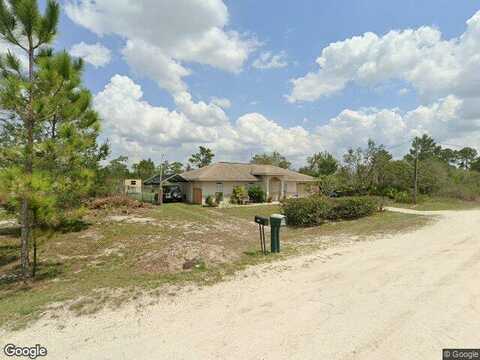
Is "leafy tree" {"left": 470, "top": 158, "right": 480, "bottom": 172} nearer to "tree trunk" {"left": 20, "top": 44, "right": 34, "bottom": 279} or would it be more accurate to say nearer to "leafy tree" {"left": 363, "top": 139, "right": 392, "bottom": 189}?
"leafy tree" {"left": 363, "top": 139, "right": 392, "bottom": 189}

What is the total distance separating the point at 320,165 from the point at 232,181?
31002 mm

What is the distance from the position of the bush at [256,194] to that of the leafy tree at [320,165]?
2495 centimetres

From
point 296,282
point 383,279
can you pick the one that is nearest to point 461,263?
point 383,279

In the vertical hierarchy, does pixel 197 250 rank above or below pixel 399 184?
below

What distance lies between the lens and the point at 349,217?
15.1 metres

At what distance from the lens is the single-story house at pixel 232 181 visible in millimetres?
25148

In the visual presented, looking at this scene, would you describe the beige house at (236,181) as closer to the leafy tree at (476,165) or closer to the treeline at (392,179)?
the treeline at (392,179)

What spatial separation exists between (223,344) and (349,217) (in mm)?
13372

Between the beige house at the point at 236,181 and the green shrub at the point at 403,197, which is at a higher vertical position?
the beige house at the point at 236,181

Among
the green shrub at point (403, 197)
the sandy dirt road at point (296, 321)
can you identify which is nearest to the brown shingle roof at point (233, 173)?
the green shrub at point (403, 197)

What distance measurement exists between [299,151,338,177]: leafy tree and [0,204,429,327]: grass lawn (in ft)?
118

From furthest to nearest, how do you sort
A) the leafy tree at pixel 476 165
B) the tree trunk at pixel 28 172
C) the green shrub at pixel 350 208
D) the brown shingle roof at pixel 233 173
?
the leafy tree at pixel 476 165, the brown shingle roof at pixel 233 173, the green shrub at pixel 350 208, the tree trunk at pixel 28 172

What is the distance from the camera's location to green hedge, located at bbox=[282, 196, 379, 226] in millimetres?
13844

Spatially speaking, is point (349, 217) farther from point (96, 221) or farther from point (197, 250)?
point (96, 221)
